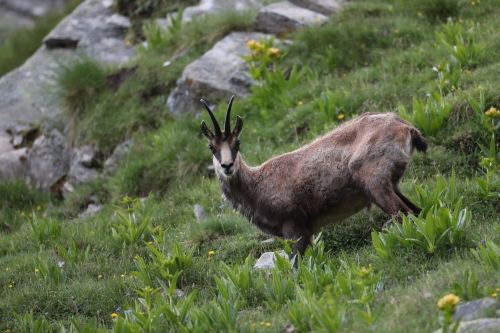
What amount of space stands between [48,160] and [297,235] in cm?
692

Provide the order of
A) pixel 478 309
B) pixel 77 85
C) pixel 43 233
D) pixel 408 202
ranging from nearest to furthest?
pixel 478 309
pixel 408 202
pixel 43 233
pixel 77 85

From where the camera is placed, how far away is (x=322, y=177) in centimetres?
710

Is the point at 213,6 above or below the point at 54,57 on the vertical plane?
above

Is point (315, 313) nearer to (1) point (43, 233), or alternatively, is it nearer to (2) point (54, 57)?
(1) point (43, 233)

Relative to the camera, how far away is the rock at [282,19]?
41.8 feet

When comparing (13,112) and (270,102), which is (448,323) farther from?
(13,112)

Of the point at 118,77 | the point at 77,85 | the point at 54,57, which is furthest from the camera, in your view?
the point at 54,57

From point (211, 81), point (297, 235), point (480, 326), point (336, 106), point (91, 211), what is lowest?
point (91, 211)

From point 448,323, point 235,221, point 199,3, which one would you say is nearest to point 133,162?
point 235,221

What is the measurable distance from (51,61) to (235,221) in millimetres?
7690

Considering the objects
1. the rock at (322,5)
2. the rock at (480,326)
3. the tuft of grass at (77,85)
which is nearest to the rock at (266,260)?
the rock at (480,326)

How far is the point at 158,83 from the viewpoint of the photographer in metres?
12.5

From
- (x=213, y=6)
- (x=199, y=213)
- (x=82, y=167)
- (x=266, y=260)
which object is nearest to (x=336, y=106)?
(x=199, y=213)

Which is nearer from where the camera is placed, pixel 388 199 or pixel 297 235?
pixel 388 199
